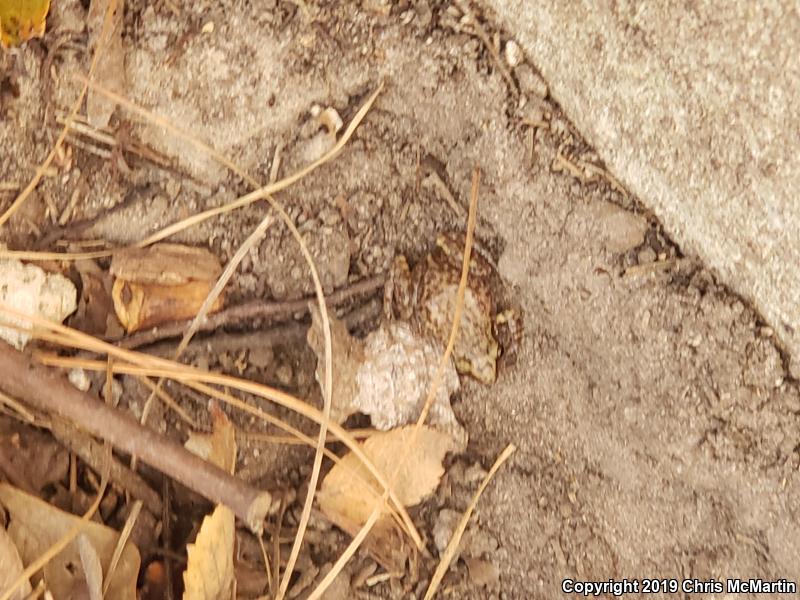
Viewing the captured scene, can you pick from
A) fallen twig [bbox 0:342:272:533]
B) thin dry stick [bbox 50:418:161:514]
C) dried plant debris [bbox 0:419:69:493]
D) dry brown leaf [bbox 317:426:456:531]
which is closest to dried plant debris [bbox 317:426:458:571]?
dry brown leaf [bbox 317:426:456:531]

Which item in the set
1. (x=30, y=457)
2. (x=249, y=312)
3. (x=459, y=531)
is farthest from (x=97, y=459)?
(x=459, y=531)

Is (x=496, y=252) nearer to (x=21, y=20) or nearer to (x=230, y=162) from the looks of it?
(x=230, y=162)

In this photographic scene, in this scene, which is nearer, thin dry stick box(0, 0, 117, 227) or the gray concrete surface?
the gray concrete surface

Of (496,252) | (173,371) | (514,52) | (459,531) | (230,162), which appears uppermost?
(514,52)

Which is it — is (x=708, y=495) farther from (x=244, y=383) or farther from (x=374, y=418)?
(x=244, y=383)

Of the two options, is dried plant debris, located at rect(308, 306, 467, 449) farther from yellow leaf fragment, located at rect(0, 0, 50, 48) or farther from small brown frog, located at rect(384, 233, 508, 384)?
yellow leaf fragment, located at rect(0, 0, 50, 48)

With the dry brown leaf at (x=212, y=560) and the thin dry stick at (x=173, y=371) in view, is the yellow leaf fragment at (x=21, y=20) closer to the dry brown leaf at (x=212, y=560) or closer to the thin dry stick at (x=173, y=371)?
→ the thin dry stick at (x=173, y=371)
